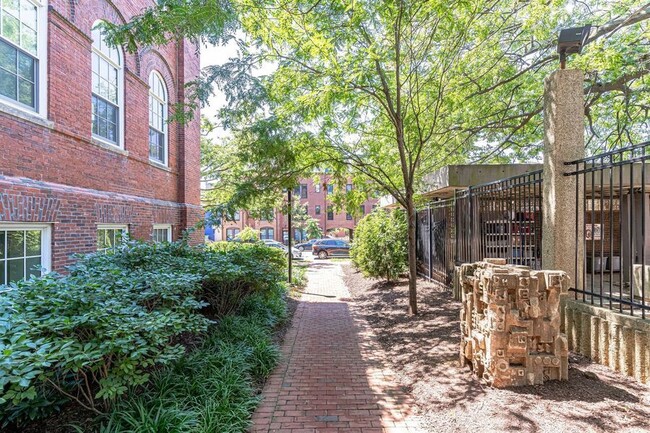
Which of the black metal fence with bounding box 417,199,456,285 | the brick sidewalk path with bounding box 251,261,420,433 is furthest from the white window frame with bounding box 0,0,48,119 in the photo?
the black metal fence with bounding box 417,199,456,285

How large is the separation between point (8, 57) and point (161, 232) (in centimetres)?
539

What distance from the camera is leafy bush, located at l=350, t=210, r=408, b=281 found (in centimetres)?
1091

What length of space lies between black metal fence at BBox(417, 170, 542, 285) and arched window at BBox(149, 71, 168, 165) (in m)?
7.63

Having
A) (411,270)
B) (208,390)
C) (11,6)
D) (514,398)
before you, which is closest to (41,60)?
(11,6)

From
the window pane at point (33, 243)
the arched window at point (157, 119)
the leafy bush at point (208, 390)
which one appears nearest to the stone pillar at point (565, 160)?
the leafy bush at point (208, 390)

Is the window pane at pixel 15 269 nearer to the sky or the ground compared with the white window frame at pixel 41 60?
nearer to the ground

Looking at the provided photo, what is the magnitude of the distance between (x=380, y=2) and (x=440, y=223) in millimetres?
5942

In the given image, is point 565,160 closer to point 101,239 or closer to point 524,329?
point 524,329

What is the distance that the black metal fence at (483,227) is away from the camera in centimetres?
611

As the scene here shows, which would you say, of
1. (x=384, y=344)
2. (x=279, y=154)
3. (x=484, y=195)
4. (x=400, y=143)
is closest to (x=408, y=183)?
(x=400, y=143)

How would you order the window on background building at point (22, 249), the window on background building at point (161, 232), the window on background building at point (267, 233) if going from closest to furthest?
1. the window on background building at point (22, 249)
2. the window on background building at point (161, 232)
3. the window on background building at point (267, 233)

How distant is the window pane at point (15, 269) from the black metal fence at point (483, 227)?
7.38m

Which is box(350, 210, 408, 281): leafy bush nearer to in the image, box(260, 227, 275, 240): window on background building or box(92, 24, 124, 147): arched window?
box(92, 24, 124, 147): arched window

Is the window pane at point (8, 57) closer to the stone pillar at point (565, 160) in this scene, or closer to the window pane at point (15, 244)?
the window pane at point (15, 244)
